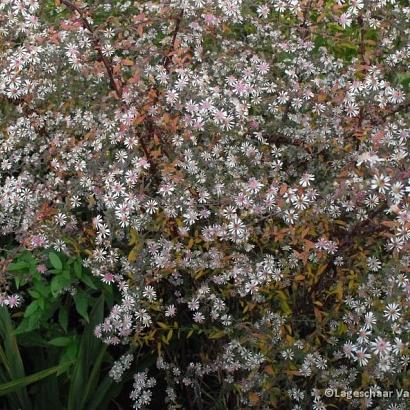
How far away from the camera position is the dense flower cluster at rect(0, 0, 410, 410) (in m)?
2.21

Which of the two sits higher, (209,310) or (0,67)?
(0,67)

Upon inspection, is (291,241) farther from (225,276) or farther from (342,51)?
(342,51)

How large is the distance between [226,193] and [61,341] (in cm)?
96

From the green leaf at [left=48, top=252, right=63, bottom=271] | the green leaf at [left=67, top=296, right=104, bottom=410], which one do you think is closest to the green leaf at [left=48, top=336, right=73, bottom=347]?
the green leaf at [left=67, top=296, right=104, bottom=410]

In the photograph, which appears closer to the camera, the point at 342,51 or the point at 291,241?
the point at 291,241

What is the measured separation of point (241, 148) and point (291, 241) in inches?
16.6

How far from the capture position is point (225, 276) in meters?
2.28

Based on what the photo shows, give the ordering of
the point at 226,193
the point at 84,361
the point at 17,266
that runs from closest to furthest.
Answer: the point at 226,193, the point at 17,266, the point at 84,361

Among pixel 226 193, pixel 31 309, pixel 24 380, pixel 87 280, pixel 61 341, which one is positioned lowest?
pixel 24 380

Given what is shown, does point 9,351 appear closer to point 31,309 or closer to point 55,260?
point 31,309

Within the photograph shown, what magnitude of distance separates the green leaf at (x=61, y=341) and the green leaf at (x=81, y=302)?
0.17m

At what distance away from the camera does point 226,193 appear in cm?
229

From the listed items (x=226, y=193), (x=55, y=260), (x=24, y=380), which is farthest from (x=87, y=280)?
(x=226, y=193)

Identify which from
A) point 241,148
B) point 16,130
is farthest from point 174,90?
point 16,130
